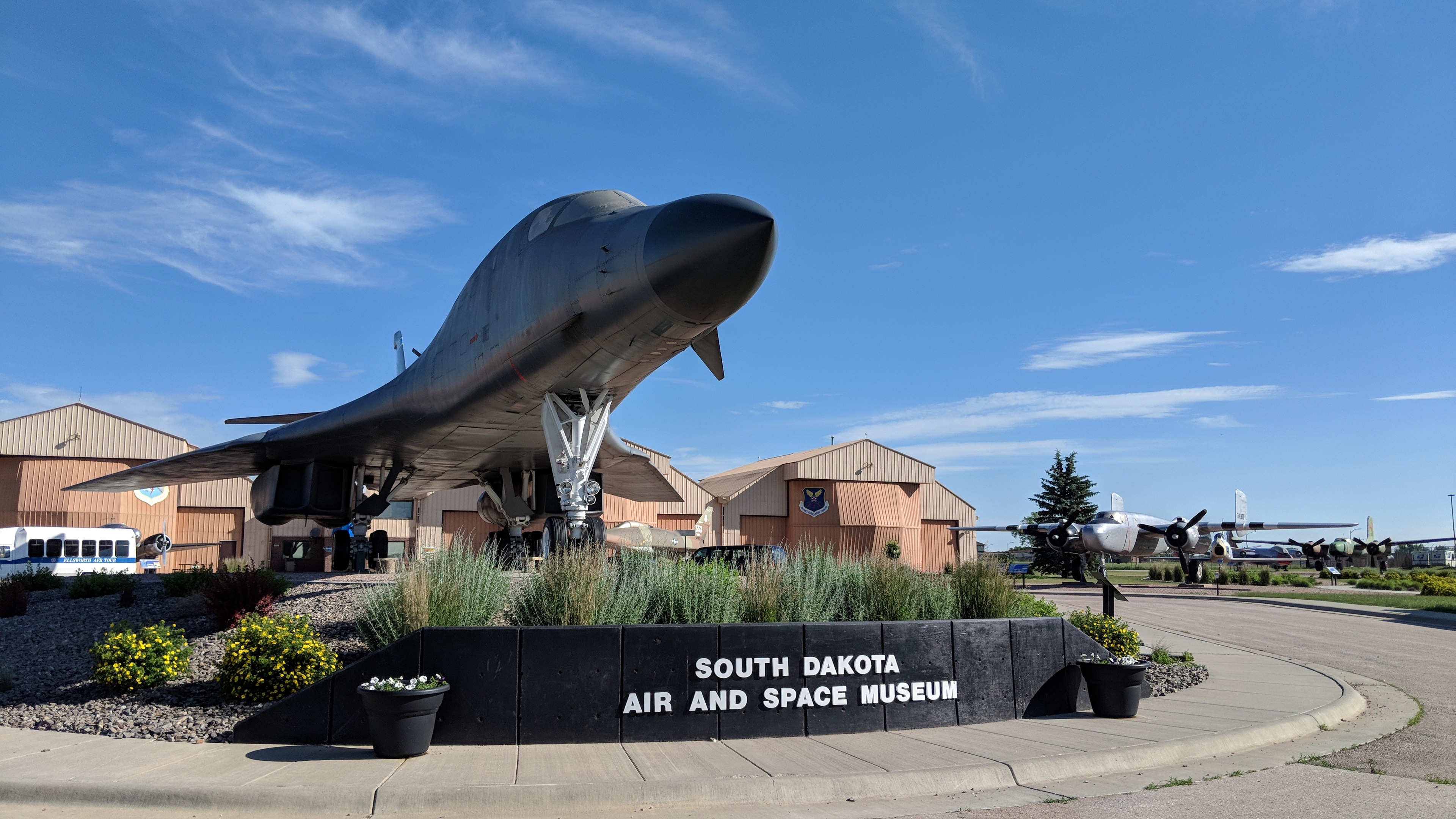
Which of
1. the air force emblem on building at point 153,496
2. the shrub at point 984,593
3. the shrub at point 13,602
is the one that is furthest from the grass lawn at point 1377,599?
the air force emblem on building at point 153,496

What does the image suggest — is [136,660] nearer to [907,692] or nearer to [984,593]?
[907,692]

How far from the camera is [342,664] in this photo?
746cm

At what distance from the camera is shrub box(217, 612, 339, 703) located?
6.81 meters

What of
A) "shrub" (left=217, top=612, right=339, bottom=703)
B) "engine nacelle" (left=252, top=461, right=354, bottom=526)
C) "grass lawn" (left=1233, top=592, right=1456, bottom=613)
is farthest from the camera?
"grass lawn" (left=1233, top=592, right=1456, bottom=613)

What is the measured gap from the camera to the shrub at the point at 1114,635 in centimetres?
961

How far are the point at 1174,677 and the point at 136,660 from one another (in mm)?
10581

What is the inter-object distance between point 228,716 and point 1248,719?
856 cm

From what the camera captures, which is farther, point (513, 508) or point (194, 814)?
point (513, 508)

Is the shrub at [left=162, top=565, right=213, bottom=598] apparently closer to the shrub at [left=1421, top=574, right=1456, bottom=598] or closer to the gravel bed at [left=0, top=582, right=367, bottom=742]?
the gravel bed at [left=0, top=582, right=367, bottom=742]

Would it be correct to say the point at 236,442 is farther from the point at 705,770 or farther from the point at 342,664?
the point at 705,770

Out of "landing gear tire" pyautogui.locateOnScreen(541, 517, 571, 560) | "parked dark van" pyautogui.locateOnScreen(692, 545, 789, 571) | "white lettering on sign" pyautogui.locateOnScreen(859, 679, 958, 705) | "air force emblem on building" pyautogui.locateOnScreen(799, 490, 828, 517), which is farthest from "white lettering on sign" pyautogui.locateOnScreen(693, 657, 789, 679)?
"air force emblem on building" pyautogui.locateOnScreen(799, 490, 828, 517)

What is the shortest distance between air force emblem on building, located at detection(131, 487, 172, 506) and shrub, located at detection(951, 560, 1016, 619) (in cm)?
3518

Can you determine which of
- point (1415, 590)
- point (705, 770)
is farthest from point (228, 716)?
point (1415, 590)

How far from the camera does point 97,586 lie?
12094mm
